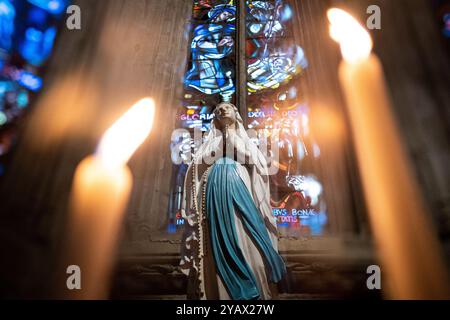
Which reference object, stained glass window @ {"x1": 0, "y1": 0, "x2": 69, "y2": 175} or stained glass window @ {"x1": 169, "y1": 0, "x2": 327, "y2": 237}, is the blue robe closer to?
stained glass window @ {"x1": 169, "y1": 0, "x2": 327, "y2": 237}

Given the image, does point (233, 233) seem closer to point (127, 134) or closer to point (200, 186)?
point (200, 186)

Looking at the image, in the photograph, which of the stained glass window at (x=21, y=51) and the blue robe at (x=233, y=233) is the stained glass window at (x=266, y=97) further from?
the stained glass window at (x=21, y=51)

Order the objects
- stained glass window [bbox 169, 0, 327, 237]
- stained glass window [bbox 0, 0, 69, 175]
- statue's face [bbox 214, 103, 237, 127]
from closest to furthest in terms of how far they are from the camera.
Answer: statue's face [bbox 214, 103, 237, 127], stained glass window [bbox 0, 0, 69, 175], stained glass window [bbox 169, 0, 327, 237]

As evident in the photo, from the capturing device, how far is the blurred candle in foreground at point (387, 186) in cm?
234

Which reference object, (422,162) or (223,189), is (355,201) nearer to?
(422,162)

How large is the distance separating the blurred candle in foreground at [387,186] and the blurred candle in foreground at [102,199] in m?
2.09

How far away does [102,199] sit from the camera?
2838mm

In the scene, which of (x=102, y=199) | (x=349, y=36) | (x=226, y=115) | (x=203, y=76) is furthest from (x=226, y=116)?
(x=349, y=36)

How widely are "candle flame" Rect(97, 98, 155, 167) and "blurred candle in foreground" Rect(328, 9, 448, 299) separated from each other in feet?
6.65

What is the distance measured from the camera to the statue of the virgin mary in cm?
171

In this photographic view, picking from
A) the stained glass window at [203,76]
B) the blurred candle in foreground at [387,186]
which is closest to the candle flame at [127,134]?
the stained glass window at [203,76]

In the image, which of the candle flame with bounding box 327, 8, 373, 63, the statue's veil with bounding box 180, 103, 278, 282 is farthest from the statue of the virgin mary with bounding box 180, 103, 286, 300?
the candle flame with bounding box 327, 8, 373, 63

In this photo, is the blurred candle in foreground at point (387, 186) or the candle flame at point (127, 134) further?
the candle flame at point (127, 134)
